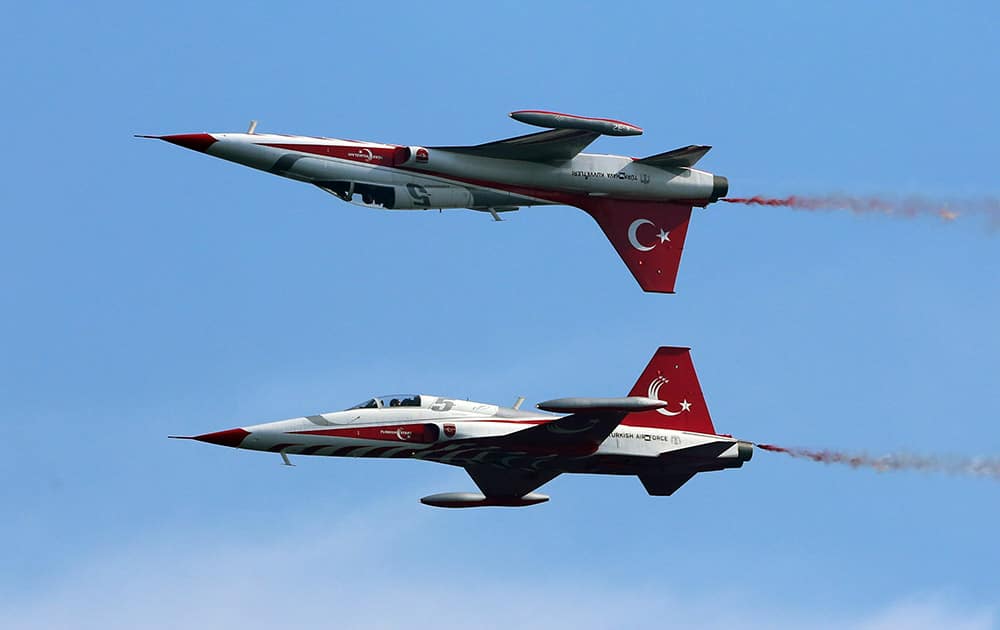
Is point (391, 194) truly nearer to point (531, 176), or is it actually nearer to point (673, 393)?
point (531, 176)

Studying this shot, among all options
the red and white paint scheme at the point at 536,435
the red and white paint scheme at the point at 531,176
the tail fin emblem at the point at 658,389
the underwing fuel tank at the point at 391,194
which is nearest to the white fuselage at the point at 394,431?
the red and white paint scheme at the point at 536,435

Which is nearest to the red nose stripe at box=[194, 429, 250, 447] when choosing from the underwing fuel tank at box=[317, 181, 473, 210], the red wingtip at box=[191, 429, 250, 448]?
the red wingtip at box=[191, 429, 250, 448]

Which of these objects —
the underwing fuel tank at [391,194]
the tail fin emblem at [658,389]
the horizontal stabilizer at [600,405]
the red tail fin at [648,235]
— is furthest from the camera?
the red tail fin at [648,235]

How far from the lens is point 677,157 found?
63.9 meters

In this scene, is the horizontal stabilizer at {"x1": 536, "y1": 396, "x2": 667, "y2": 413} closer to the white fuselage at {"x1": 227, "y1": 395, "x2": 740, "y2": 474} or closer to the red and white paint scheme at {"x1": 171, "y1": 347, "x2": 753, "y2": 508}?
the red and white paint scheme at {"x1": 171, "y1": 347, "x2": 753, "y2": 508}

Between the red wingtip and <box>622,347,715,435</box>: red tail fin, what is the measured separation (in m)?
8.40

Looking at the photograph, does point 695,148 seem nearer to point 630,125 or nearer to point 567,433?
point 630,125

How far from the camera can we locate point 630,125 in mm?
62031

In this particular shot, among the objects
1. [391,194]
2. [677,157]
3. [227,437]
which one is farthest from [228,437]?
[677,157]

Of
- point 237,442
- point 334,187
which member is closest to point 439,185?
point 334,187

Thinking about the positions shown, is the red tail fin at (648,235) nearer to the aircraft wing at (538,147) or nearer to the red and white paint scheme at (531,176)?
the red and white paint scheme at (531,176)

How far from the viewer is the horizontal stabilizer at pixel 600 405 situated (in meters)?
59.0

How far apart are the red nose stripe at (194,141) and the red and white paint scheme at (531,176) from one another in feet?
0.07

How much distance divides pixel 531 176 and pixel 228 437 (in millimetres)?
8769
